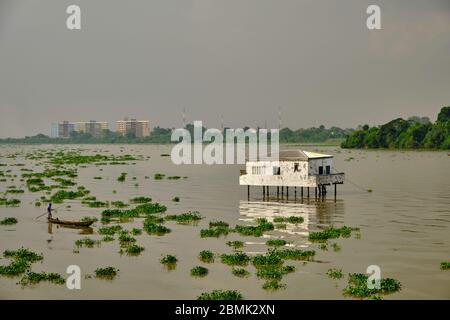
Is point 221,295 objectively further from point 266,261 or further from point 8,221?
point 8,221

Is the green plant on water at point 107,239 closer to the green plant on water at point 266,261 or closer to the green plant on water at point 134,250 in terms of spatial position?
the green plant on water at point 134,250

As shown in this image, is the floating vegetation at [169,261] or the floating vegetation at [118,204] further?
the floating vegetation at [118,204]

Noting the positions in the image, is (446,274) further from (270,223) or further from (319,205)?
(319,205)

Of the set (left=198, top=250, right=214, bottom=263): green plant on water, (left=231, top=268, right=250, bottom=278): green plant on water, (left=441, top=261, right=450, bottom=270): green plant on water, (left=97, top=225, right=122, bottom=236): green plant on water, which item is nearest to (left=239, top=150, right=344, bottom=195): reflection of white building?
(left=97, top=225, right=122, bottom=236): green plant on water

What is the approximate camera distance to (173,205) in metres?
62.5

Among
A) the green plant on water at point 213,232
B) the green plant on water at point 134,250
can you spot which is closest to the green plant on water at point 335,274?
the green plant on water at point 213,232

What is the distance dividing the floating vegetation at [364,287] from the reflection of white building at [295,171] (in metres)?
31.9

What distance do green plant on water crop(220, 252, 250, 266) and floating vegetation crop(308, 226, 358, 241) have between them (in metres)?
8.23

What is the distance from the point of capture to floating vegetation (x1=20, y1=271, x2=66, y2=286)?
30766 mm

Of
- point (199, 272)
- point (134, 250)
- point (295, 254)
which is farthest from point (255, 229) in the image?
point (199, 272)

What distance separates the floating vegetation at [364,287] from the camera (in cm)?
2810

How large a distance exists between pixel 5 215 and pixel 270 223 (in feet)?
92.4

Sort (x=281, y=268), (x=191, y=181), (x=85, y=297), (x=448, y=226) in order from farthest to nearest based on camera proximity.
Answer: (x=191, y=181) < (x=448, y=226) < (x=281, y=268) < (x=85, y=297)
